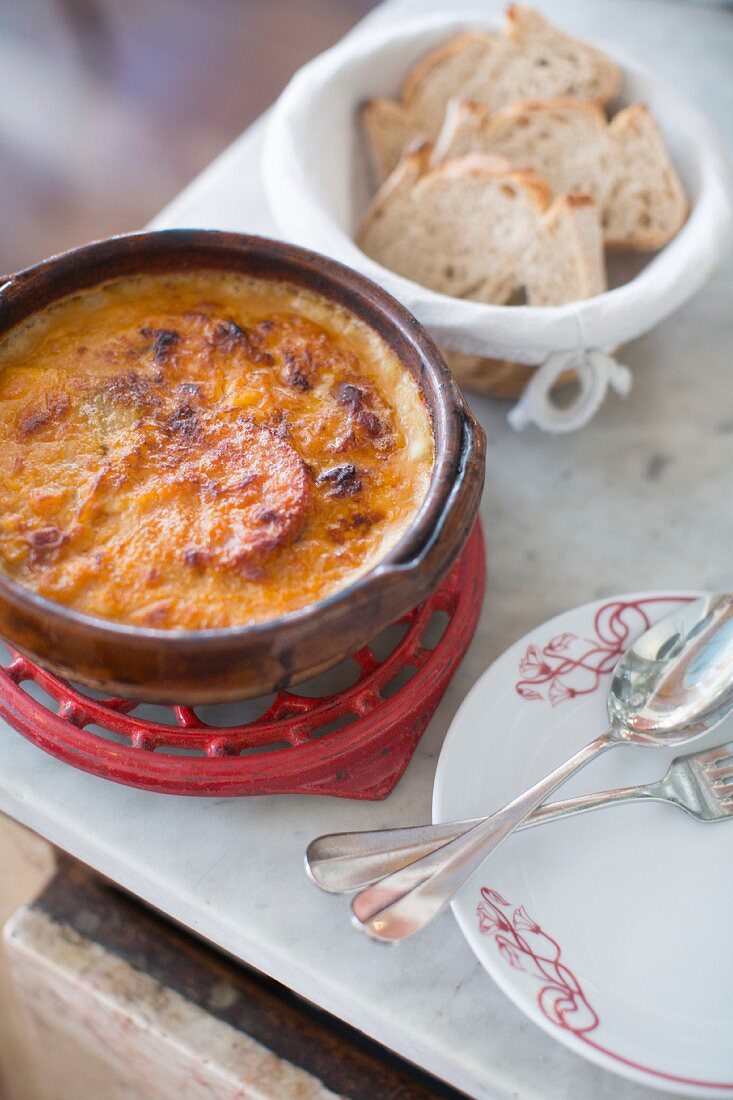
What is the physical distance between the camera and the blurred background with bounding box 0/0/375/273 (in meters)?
2.31

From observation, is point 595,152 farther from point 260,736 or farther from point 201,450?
point 260,736

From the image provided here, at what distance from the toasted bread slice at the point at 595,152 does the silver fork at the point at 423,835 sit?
0.78 meters

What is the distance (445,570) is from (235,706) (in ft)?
0.97

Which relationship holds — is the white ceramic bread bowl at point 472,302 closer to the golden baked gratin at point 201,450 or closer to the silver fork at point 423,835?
the golden baked gratin at point 201,450

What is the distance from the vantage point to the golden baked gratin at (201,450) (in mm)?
832

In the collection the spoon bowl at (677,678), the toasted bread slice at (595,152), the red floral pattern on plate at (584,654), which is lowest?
the spoon bowl at (677,678)

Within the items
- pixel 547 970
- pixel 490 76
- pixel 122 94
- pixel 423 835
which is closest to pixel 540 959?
pixel 547 970

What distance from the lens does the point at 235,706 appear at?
98cm

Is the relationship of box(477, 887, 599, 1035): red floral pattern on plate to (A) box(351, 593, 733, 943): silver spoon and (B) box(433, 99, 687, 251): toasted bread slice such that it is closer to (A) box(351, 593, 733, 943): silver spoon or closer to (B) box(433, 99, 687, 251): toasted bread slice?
(A) box(351, 593, 733, 943): silver spoon

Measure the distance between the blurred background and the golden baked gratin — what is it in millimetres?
1335

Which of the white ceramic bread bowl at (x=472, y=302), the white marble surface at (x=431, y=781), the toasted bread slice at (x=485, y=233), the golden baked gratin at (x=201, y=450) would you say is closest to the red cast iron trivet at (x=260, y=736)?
the white marble surface at (x=431, y=781)

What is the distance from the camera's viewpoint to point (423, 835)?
84 centimetres

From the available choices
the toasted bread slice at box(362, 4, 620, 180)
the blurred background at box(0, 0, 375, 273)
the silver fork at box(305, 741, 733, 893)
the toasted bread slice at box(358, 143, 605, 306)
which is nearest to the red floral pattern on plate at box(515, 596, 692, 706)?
the silver fork at box(305, 741, 733, 893)

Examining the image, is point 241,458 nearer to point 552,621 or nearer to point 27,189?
point 552,621
